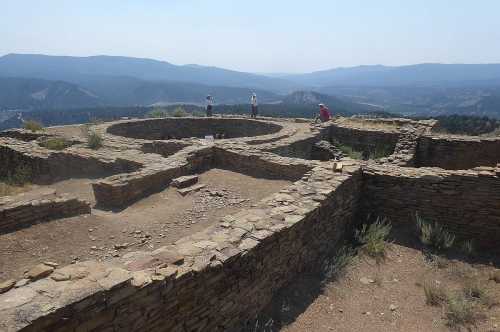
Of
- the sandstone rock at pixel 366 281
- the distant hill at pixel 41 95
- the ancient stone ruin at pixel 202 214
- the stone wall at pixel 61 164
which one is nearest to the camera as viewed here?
the ancient stone ruin at pixel 202 214

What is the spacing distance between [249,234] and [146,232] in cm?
247

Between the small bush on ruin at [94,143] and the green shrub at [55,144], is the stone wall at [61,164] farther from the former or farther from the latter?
the small bush on ruin at [94,143]

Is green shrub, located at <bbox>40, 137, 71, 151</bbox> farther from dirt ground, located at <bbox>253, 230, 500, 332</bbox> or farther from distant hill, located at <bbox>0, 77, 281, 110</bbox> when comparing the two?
distant hill, located at <bbox>0, 77, 281, 110</bbox>

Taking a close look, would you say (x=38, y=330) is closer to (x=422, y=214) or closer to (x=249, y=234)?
(x=249, y=234)

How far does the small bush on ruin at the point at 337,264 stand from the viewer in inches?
245

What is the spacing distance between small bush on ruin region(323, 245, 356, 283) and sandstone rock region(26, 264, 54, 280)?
398cm

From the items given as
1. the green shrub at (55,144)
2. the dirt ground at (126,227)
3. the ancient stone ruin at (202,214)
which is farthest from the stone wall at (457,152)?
the green shrub at (55,144)

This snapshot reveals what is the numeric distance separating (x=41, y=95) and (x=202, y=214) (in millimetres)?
156346

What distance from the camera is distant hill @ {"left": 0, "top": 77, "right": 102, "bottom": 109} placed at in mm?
136500

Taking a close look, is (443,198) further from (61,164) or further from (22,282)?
(61,164)

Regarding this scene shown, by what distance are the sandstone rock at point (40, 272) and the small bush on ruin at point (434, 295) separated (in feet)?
16.8

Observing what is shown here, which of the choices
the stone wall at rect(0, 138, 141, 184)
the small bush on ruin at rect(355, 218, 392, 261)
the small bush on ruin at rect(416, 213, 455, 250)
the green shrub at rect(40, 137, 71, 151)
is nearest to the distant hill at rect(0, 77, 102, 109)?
the green shrub at rect(40, 137, 71, 151)

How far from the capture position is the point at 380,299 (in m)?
5.81

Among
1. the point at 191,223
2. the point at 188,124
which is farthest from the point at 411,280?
the point at 188,124
